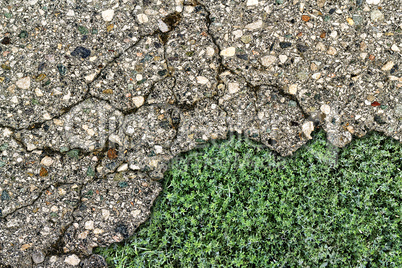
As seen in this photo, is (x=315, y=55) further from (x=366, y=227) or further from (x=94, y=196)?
(x=94, y=196)

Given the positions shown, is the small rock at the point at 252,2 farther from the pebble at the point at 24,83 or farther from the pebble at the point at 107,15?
the pebble at the point at 24,83

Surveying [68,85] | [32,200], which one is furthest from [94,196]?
[68,85]

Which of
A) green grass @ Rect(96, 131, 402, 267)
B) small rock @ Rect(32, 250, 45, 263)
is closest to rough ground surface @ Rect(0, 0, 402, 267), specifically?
green grass @ Rect(96, 131, 402, 267)

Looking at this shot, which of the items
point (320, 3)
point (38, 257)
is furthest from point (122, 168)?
point (320, 3)

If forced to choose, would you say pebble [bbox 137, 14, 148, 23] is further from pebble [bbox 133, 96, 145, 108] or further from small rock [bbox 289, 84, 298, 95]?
small rock [bbox 289, 84, 298, 95]

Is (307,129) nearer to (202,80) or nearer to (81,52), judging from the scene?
(202,80)

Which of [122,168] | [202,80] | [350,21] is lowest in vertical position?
[122,168]
